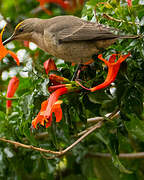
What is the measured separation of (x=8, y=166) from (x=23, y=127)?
0.72 metres

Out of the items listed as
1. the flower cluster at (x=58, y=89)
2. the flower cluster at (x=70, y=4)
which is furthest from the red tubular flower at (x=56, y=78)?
the flower cluster at (x=70, y=4)

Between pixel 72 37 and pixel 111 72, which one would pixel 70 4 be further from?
pixel 111 72

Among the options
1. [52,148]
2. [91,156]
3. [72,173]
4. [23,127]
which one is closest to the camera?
[23,127]

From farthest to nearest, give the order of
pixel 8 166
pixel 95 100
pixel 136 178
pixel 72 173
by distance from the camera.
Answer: pixel 72 173 → pixel 136 178 → pixel 8 166 → pixel 95 100

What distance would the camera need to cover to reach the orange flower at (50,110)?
146cm

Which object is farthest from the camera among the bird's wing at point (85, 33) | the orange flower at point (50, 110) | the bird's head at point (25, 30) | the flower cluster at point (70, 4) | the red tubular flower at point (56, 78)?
the flower cluster at point (70, 4)

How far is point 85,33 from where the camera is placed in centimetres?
189

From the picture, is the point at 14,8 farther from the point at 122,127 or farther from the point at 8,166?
the point at 122,127

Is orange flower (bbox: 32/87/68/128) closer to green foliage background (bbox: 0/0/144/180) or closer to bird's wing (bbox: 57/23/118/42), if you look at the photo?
green foliage background (bbox: 0/0/144/180)

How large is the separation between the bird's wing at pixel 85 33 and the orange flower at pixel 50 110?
41cm

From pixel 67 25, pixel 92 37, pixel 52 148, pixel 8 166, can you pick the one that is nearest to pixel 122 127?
pixel 52 148

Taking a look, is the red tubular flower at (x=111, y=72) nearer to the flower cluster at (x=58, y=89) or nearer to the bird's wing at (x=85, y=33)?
the flower cluster at (x=58, y=89)

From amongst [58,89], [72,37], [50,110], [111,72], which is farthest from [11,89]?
[111,72]

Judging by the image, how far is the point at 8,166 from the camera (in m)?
2.34
